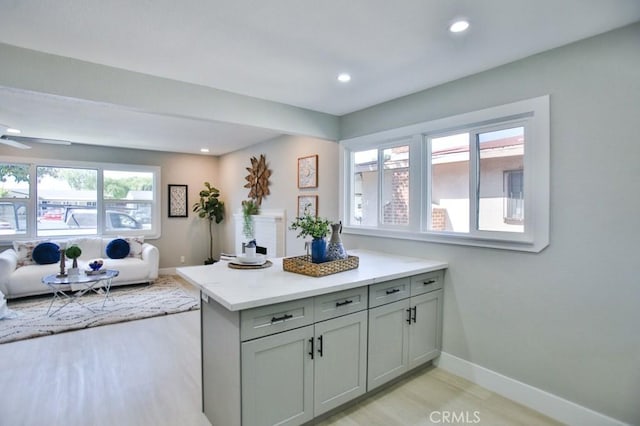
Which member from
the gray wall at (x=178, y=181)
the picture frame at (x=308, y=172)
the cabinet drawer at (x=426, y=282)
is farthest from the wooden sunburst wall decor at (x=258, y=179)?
the cabinet drawer at (x=426, y=282)

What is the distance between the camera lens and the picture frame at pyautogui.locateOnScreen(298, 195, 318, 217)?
4.23 meters

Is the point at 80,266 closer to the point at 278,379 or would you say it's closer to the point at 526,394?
the point at 278,379

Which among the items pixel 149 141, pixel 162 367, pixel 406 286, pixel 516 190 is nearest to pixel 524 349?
pixel 406 286

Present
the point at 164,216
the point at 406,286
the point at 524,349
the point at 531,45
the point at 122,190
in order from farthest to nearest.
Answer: the point at 164,216, the point at 122,190, the point at 406,286, the point at 524,349, the point at 531,45

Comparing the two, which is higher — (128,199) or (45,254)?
(128,199)

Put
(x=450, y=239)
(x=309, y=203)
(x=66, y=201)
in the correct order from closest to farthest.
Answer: (x=450, y=239), (x=309, y=203), (x=66, y=201)

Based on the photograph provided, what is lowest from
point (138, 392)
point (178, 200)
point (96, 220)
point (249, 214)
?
point (138, 392)

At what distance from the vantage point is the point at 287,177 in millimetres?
4832

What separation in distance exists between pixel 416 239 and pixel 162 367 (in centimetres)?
253

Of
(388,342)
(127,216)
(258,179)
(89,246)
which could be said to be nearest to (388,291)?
(388,342)

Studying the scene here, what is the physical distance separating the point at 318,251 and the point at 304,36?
56.5 inches

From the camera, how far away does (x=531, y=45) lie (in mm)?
2156

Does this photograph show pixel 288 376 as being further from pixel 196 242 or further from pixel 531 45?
pixel 196 242

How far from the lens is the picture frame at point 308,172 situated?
424 centimetres
